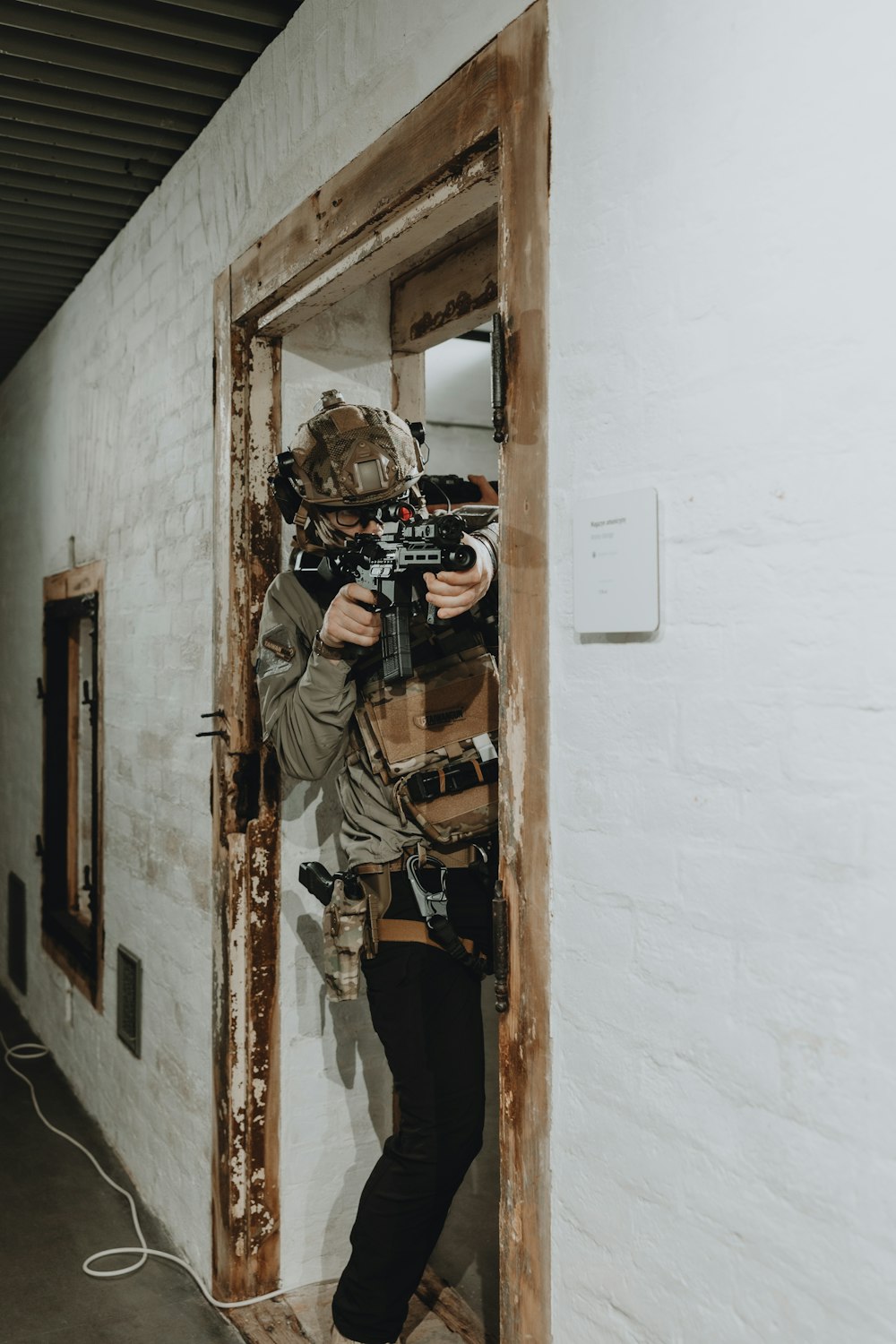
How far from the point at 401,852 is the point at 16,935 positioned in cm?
350

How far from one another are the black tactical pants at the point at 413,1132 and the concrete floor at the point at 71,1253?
531 mm

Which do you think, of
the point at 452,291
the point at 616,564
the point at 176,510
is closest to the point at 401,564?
the point at 616,564

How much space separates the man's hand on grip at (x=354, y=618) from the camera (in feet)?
6.26

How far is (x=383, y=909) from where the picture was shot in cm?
208

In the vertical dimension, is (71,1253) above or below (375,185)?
below

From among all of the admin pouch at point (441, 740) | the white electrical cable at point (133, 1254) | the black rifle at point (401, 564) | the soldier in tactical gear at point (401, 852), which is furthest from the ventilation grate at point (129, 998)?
the black rifle at point (401, 564)

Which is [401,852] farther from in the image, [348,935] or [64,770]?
[64,770]

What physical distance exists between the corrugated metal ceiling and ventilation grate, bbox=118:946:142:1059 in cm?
231

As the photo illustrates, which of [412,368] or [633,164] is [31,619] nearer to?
[412,368]

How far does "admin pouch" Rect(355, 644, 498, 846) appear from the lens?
6.61 ft

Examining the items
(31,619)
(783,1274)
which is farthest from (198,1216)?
(31,619)

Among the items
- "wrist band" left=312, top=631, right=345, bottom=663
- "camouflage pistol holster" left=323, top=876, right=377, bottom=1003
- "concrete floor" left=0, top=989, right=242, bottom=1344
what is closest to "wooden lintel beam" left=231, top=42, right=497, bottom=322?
"wrist band" left=312, top=631, right=345, bottom=663

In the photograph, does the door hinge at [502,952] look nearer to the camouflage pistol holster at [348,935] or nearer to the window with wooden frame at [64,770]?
the camouflage pistol holster at [348,935]

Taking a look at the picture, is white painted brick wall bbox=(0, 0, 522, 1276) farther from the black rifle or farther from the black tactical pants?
the black rifle
